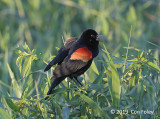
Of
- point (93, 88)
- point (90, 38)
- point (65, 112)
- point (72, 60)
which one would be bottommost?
point (65, 112)

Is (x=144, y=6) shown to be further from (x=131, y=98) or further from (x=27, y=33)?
(x=131, y=98)

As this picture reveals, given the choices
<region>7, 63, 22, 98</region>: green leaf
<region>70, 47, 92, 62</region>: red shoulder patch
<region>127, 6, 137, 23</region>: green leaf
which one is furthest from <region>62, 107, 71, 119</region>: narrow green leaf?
<region>127, 6, 137, 23</region>: green leaf

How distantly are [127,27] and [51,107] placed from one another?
3.51 meters

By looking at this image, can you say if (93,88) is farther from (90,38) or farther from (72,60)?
(90,38)

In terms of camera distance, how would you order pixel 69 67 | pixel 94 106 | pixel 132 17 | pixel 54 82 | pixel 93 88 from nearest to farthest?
pixel 94 106 < pixel 93 88 < pixel 54 82 < pixel 69 67 < pixel 132 17

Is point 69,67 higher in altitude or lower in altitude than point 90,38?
lower

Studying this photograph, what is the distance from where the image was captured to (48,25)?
22.0 feet

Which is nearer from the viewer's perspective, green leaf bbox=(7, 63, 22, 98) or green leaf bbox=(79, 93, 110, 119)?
green leaf bbox=(79, 93, 110, 119)

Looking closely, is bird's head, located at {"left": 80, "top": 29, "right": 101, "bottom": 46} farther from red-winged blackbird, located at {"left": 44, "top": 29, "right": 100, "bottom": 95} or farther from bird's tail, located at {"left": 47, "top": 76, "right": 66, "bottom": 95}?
bird's tail, located at {"left": 47, "top": 76, "right": 66, "bottom": 95}

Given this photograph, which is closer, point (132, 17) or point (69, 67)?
point (69, 67)

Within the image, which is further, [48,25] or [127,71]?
[48,25]

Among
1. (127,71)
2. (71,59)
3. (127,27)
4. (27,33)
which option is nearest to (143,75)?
(127,71)

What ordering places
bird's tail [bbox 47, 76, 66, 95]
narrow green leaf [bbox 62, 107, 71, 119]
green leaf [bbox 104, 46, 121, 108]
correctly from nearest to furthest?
narrow green leaf [bbox 62, 107, 71, 119] < green leaf [bbox 104, 46, 121, 108] < bird's tail [bbox 47, 76, 66, 95]

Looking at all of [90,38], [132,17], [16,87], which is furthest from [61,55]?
[132,17]
